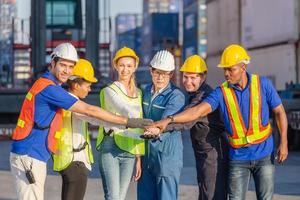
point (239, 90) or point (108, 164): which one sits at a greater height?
point (239, 90)

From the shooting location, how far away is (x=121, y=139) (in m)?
5.40

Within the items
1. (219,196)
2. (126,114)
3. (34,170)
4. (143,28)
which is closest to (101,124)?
(126,114)

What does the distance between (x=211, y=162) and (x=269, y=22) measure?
22183 mm

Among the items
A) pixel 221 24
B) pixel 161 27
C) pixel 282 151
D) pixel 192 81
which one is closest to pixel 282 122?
pixel 282 151

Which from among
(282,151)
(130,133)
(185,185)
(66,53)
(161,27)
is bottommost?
(185,185)

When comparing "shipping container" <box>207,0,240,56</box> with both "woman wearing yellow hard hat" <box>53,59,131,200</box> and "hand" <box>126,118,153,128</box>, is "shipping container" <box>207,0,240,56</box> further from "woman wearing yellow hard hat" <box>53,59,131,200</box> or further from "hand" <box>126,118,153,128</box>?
"hand" <box>126,118,153,128</box>

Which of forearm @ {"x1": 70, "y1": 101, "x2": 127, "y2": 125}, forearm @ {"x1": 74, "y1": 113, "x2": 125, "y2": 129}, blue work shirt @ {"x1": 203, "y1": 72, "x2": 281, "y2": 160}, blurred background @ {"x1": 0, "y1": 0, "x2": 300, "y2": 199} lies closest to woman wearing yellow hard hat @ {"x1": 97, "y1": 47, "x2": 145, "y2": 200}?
forearm @ {"x1": 74, "y1": 113, "x2": 125, "y2": 129}

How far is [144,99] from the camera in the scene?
5.42m

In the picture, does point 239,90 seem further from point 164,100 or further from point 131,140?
point 131,140

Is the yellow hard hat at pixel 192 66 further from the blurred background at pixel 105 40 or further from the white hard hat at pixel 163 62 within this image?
the blurred background at pixel 105 40

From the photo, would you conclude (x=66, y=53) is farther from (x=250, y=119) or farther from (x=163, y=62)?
(x=250, y=119)

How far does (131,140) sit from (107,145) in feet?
0.59

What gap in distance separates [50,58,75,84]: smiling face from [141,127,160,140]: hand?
65cm

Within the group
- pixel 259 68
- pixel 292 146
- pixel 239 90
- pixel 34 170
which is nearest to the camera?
pixel 34 170
